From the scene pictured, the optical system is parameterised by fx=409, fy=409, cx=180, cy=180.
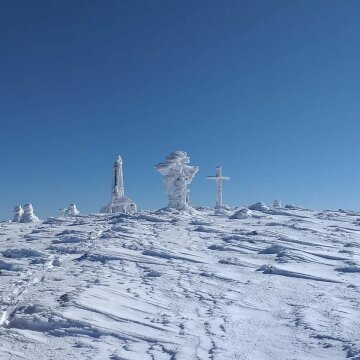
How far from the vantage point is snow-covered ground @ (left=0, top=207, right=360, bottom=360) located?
29.9ft

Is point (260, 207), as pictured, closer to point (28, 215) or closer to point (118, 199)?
point (118, 199)

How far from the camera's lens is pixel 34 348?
865 centimetres

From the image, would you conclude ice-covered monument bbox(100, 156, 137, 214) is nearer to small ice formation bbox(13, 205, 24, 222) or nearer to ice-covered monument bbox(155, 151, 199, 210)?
ice-covered monument bbox(155, 151, 199, 210)

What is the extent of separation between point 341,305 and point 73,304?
7.96 m

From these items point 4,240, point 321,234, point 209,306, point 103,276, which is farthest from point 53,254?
point 321,234

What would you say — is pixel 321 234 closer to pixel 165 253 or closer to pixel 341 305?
pixel 165 253

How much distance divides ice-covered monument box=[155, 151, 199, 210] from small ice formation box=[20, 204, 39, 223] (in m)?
14.2

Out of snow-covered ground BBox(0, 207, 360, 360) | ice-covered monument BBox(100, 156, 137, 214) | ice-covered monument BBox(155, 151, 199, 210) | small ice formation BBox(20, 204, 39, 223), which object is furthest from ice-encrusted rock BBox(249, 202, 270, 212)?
small ice formation BBox(20, 204, 39, 223)

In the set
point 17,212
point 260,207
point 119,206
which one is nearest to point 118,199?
point 119,206

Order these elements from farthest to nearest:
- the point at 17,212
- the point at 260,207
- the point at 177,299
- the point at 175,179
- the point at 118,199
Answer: the point at 17,212
the point at 118,199
the point at 260,207
the point at 175,179
the point at 177,299

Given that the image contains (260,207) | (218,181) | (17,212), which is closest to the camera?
(260,207)

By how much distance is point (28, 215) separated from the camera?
42.5m

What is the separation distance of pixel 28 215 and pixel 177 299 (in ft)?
111

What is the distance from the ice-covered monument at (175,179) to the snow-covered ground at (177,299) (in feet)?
52.9
